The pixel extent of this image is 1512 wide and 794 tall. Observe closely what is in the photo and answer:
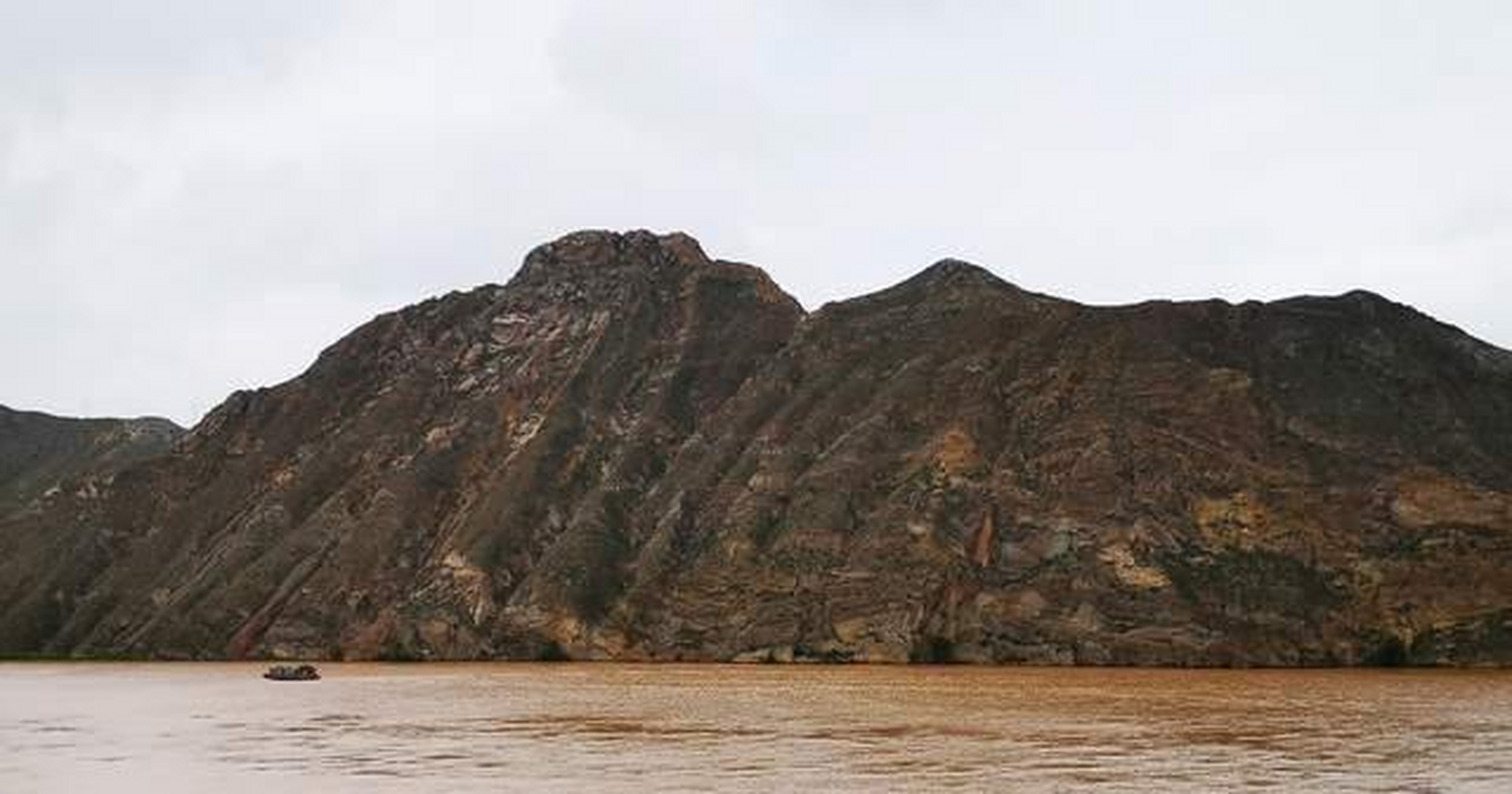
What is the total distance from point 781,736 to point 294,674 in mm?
47536

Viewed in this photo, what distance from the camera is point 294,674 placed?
74.8 m

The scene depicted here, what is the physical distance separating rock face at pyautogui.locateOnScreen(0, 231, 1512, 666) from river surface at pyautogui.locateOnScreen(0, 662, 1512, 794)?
59.6ft

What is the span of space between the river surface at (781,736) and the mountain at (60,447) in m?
110

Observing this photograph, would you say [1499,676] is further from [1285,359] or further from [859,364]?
[859,364]

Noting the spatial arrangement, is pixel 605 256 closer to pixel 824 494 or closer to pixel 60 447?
pixel 824 494

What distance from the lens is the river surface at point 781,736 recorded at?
26.1m

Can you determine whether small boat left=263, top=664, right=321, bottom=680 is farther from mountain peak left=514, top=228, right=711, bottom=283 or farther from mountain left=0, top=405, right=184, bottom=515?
mountain left=0, top=405, right=184, bottom=515

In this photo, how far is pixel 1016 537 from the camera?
88.2 m

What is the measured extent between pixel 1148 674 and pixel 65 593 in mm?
97275

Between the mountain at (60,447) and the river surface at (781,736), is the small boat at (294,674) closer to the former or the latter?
the river surface at (781,736)

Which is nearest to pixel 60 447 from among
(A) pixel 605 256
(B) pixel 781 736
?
(A) pixel 605 256

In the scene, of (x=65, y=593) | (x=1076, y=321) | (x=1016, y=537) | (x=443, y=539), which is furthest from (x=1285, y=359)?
(x=65, y=593)

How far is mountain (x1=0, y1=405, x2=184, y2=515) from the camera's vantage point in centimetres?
16438

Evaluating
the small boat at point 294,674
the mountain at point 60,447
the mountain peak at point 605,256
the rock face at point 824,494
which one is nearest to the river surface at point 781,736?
the small boat at point 294,674
